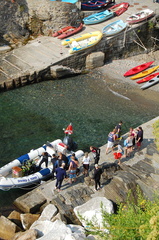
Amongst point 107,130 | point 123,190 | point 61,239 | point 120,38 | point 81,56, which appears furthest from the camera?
point 120,38

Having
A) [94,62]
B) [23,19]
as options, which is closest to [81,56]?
[94,62]

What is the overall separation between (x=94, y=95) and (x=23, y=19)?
10.0 meters

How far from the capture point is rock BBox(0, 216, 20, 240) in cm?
1102

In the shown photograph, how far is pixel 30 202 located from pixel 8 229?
151 centimetres

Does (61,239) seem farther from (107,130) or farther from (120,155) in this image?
(107,130)

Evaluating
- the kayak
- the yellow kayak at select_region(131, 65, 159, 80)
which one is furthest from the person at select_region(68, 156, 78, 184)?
the kayak

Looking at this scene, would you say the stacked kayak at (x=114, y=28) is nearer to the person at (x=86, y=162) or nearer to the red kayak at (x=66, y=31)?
the red kayak at (x=66, y=31)

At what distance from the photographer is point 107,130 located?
1867 cm

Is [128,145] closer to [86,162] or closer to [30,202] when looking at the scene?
[86,162]

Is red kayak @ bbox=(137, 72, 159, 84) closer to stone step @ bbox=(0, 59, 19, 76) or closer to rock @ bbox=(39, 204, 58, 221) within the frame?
stone step @ bbox=(0, 59, 19, 76)

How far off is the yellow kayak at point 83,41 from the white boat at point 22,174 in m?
11.6

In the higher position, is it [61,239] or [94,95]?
[61,239]

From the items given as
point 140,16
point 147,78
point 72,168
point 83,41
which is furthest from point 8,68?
point 72,168

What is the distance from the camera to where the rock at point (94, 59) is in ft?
84.5
